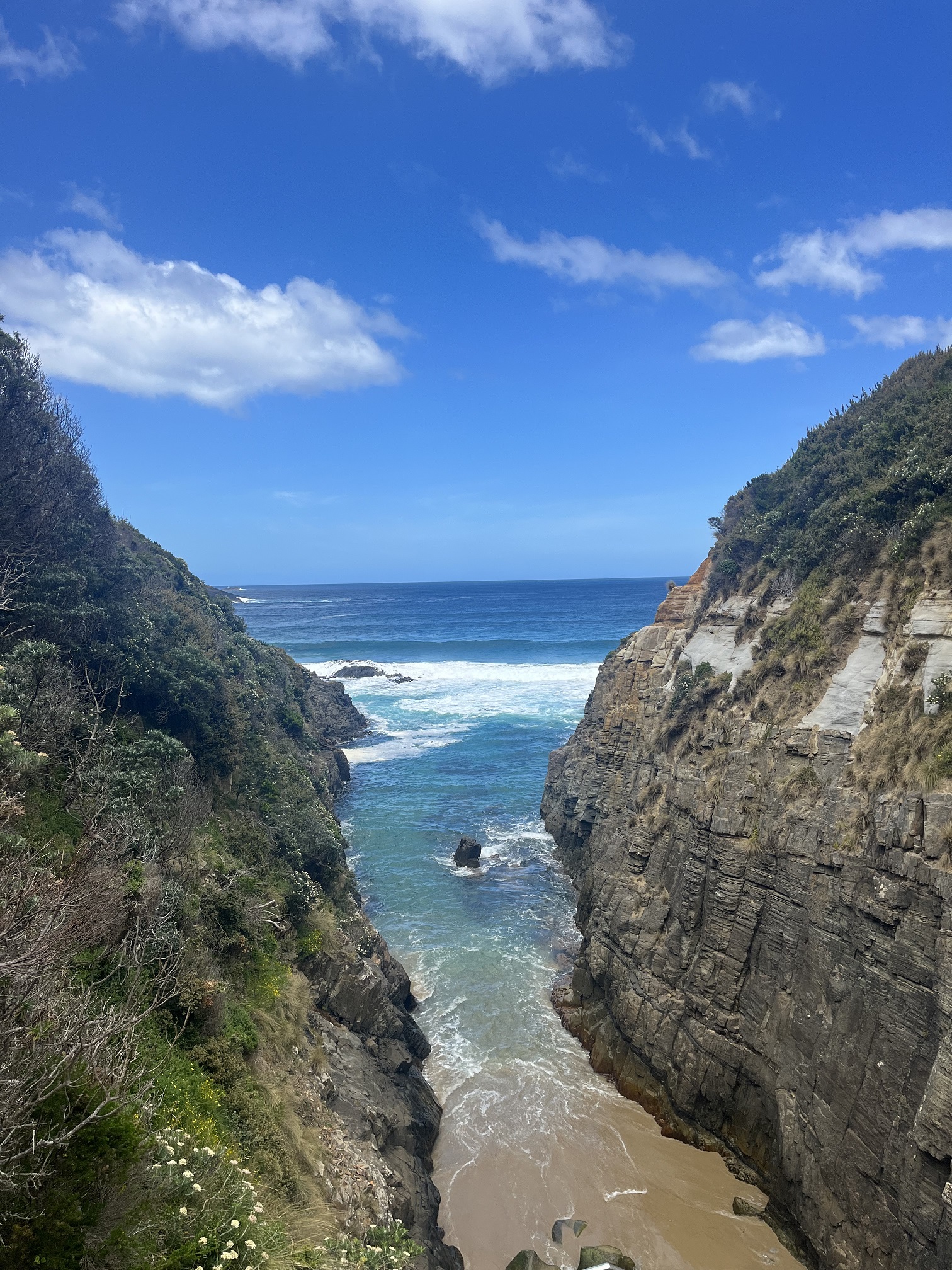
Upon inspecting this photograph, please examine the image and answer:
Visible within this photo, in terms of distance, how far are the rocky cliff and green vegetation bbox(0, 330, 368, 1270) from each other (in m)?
8.96

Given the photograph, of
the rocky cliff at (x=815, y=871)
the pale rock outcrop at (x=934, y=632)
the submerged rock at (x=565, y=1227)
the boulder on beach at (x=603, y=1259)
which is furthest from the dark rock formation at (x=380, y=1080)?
the pale rock outcrop at (x=934, y=632)

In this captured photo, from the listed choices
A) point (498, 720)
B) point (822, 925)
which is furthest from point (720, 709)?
point (498, 720)

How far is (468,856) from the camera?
32.3 meters

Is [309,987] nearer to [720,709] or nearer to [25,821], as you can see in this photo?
[25,821]

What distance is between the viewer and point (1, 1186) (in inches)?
229

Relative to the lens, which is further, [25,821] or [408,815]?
[408,815]

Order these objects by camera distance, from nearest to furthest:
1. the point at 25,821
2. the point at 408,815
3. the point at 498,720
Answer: the point at 25,821 < the point at 408,815 < the point at 498,720

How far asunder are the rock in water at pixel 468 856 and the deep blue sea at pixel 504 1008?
0.45 meters

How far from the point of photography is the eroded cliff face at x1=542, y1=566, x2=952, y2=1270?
11.9 m

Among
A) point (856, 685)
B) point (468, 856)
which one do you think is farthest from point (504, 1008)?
point (856, 685)

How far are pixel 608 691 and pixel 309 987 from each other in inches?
836

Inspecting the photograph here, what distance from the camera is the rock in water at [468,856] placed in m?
32.3

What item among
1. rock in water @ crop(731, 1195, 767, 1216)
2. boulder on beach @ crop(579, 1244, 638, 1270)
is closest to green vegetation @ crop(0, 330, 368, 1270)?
boulder on beach @ crop(579, 1244, 638, 1270)

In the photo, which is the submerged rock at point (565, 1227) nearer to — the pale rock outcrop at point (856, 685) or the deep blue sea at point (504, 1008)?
the deep blue sea at point (504, 1008)
